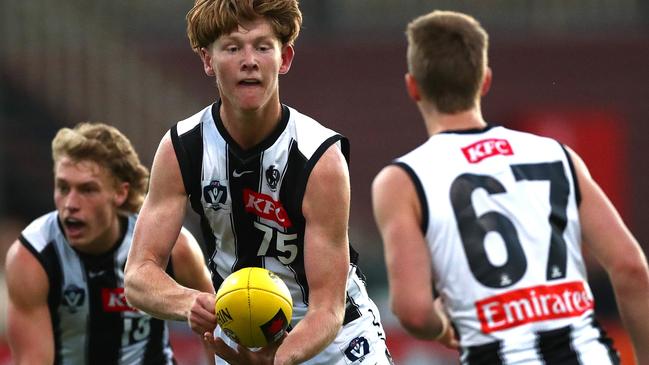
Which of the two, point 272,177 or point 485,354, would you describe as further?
point 272,177

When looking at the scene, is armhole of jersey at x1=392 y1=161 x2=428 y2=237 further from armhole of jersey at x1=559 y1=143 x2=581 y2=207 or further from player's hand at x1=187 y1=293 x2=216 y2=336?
player's hand at x1=187 y1=293 x2=216 y2=336

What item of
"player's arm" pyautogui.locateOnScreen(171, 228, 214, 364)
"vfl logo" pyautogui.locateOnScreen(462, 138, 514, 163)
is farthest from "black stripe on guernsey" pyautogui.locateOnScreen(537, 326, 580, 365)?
"player's arm" pyautogui.locateOnScreen(171, 228, 214, 364)

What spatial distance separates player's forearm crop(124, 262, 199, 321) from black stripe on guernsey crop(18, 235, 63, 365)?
149cm

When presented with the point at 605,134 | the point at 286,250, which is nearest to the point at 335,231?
the point at 286,250

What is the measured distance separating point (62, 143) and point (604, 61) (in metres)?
13.6

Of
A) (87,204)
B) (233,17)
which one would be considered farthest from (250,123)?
(87,204)

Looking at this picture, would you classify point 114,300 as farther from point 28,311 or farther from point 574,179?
point 574,179

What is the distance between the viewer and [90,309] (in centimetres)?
711

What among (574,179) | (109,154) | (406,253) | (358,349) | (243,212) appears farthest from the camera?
(109,154)

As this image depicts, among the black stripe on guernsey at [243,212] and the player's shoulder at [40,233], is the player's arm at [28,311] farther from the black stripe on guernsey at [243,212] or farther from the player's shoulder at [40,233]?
the black stripe on guernsey at [243,212]

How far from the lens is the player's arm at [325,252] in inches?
210

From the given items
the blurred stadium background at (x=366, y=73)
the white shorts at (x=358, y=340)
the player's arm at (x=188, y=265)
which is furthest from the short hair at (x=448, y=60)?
the blurred stadium background at (x=366, y=73)

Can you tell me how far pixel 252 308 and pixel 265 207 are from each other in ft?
2.36

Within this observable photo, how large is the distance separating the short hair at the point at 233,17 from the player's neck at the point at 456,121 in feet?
2.23
